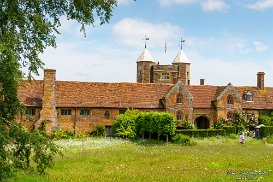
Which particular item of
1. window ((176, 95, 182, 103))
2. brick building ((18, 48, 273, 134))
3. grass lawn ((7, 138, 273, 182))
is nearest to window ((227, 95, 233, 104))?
brick building ((18, 48, 273, 134))

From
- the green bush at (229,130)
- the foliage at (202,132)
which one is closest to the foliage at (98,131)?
the foliage at (202,132)

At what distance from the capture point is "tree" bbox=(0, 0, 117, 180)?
13375mm

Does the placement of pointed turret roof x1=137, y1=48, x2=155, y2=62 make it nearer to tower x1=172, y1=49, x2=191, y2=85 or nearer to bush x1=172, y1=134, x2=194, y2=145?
tower x1=172, y1=49, x2=191, y2=85

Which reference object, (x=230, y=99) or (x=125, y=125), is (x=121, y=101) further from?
(x=230, y=99)

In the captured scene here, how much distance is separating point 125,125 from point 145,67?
24911mm

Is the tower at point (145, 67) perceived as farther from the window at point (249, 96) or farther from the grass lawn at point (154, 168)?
the grass lawn at point (154, 168)

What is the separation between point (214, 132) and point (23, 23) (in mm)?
37124

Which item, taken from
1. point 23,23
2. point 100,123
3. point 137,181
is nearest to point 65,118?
point 100,123

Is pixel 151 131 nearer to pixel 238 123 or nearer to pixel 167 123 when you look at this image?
pixel 167 123

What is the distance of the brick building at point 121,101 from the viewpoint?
160 ft

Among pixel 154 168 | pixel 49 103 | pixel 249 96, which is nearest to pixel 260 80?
pixel 249 96

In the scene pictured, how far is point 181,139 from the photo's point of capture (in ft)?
140

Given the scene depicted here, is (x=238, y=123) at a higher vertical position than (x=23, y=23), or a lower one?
lower

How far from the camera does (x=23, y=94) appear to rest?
4938 centimetres
